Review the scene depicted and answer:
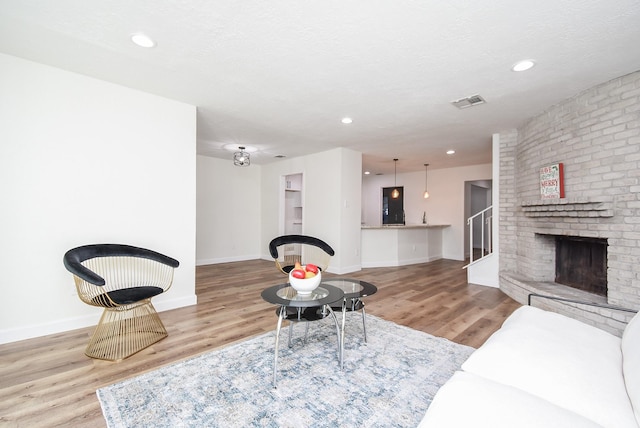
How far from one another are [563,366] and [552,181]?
118 inches

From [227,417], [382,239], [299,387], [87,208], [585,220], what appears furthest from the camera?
[382,239]

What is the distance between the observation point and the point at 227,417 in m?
1.63

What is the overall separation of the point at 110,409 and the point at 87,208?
2.05 meters

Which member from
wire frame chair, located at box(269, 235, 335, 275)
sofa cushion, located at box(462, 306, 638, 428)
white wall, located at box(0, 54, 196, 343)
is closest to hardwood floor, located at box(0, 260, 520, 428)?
white wall, located at box(0, 54, 196, 343)

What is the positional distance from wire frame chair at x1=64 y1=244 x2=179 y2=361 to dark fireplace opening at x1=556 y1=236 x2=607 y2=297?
4686 mm

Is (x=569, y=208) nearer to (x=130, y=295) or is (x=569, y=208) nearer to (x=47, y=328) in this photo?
(x=130, y=295)

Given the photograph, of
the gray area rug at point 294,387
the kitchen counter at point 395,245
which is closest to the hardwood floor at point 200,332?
the gray area rug at point 294,387

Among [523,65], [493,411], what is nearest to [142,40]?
[493,411]

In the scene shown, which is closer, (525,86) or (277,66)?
(277,66)

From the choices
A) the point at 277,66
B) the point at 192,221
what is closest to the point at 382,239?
the point at 192,221

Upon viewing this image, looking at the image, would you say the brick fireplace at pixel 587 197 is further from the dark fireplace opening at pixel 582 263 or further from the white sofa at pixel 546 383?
the white sofa at pixel 546 383

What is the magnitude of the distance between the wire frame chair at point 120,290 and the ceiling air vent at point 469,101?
3.65 metres

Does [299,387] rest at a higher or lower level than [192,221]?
lower

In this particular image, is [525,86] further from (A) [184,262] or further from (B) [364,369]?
(A) [184,262]
